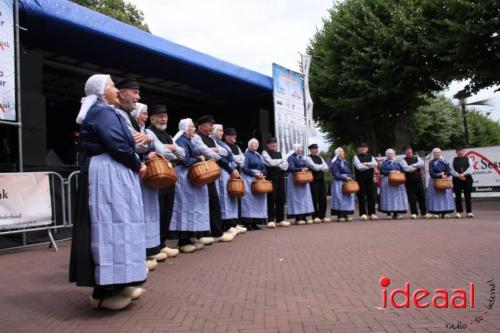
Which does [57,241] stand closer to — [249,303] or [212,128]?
[212,128]

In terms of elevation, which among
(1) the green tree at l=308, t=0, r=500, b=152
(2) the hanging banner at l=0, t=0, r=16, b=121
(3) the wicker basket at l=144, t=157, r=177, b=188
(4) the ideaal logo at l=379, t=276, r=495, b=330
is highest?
(1) the green tree at l=308, t=0, r=500, b=152

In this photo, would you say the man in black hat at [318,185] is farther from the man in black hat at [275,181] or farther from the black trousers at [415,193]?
the black trousers at [415,193]

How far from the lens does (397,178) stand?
12.2 m

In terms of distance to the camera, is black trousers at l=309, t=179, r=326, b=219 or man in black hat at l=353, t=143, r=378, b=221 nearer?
black trousers at l=309, t=179, r=326, b=219

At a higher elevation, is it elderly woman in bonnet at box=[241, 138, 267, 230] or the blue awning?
the blue awning

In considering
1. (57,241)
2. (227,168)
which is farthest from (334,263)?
(57,241)

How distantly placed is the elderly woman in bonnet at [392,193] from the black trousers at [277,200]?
118 inches

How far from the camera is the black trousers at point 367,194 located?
505 inches

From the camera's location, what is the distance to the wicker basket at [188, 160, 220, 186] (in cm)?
715

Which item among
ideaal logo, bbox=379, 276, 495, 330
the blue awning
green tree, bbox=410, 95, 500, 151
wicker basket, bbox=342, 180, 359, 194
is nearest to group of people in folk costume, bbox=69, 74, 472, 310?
wicker basket, bbox=342, 180, 359, 194

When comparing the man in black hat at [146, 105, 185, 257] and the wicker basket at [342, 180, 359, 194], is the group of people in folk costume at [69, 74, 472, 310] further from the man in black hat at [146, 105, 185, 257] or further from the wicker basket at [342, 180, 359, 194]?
the wicker basket at [342, 180, 359, 194]

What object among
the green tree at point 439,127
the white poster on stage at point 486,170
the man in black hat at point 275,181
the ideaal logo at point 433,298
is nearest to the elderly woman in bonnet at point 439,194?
the man in black hat at point 275,181

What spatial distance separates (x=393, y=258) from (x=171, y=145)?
326 cm

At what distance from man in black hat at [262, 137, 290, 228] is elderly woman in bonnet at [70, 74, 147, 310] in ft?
23.8
